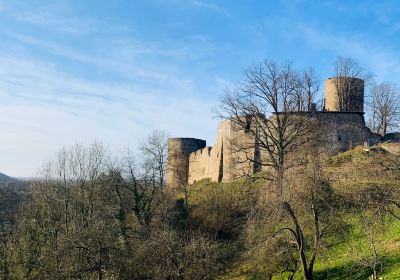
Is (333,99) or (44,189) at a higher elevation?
(333,99)

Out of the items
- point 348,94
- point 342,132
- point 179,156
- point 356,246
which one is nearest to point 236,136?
point 342,132

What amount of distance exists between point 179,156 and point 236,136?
12.1 metres

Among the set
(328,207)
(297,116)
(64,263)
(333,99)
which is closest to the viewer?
(328,207)

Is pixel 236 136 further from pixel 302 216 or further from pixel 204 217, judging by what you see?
pixel 302 216

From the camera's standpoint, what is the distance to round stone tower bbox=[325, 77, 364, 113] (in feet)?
126

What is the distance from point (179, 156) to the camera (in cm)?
4822

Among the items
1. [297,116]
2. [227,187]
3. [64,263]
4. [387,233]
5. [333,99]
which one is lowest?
[64,263]

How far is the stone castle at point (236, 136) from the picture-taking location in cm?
3341

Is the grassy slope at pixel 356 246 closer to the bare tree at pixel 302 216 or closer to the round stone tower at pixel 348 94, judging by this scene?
the bare tree at pixel 302 216

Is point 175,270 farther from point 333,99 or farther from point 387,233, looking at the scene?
point 333,99

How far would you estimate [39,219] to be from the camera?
31.2 m

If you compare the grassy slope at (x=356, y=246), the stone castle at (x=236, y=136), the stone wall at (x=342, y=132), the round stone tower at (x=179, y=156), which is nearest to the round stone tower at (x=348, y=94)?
the stone castle at (x=236, y=136)

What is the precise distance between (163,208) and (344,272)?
15165 mm

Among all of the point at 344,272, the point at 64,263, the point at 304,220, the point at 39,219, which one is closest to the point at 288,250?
the point at 304,220
